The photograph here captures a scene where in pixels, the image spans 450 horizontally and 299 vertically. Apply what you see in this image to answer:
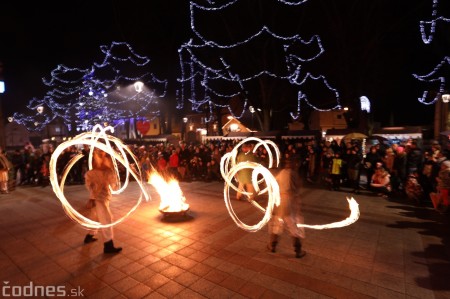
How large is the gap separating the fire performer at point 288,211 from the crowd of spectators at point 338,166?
1109 mm

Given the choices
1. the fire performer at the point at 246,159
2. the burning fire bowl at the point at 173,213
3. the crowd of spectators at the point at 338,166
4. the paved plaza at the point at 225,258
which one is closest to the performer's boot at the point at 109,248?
→ the paved plaza at the point at 225,258

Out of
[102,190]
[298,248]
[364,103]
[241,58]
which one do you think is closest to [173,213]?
[102,190]

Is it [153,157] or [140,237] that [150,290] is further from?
[153,157]

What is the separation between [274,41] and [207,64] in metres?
7.51

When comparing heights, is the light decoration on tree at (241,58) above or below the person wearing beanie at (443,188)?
above

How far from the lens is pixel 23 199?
1101 centimetres

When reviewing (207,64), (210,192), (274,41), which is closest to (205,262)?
(210,192)

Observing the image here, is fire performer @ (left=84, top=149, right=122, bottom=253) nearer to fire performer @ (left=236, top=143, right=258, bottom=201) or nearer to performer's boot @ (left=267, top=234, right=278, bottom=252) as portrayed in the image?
performer's boot @ (left=267, top=234, right=278, bottom=252)

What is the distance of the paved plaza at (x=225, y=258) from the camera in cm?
446

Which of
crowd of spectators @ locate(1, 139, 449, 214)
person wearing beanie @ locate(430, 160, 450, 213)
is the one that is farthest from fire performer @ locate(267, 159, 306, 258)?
person wearing beanie @ locate(430, 160, 450, 213)

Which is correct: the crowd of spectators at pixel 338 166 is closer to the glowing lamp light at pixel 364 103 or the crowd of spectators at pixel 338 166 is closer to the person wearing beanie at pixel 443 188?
the person wearing beanie at pixel 443 188

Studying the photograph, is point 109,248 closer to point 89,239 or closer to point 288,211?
point 89,239

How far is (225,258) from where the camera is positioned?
548 centimetres

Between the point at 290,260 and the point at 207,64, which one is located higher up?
the point at 207,64
